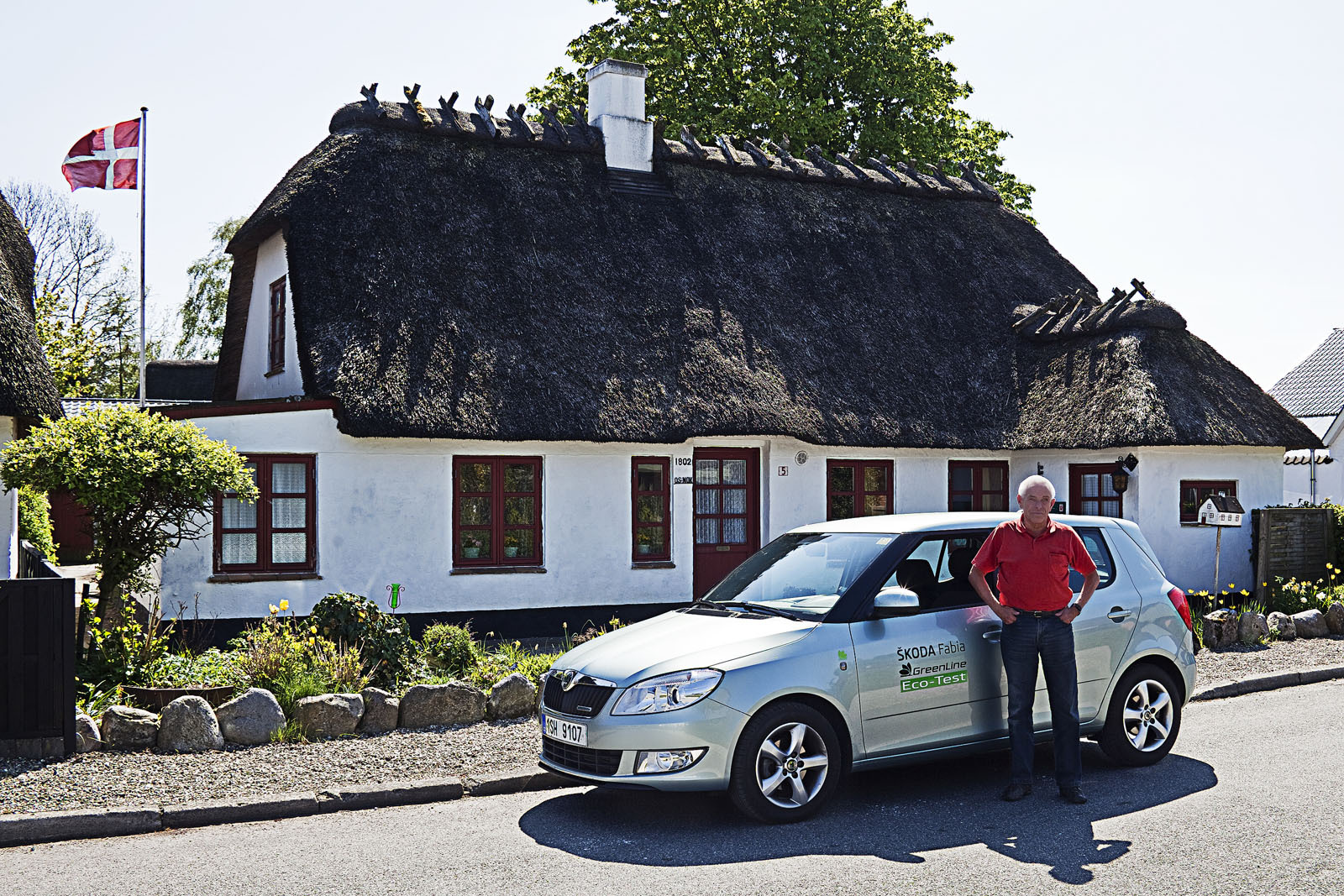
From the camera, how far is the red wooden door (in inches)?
631

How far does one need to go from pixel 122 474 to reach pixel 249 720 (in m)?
2.64

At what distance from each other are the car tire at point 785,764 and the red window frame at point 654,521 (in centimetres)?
879

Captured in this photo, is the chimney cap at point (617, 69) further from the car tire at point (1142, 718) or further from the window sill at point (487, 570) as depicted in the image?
the car tire at point (1142, 718)

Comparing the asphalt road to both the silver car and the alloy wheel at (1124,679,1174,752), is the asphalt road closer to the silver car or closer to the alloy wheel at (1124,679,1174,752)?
the alloy wheel at (1124,679,1174,752)

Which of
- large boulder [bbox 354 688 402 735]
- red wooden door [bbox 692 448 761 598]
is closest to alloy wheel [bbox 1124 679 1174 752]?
large boulder [bbox 354 688 402 735]

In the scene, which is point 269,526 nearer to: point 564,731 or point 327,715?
point 327,715

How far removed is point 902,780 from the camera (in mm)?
7500

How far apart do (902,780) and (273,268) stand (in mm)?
12502

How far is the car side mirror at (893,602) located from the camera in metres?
6.81

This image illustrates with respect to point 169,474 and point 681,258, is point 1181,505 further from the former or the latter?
point 169,474

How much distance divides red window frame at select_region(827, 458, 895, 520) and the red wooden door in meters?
1.18

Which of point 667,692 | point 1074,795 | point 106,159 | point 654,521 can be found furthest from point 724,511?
point 106,159

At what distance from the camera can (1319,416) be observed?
33.9m

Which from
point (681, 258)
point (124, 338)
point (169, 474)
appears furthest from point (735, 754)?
point (124, 338)
